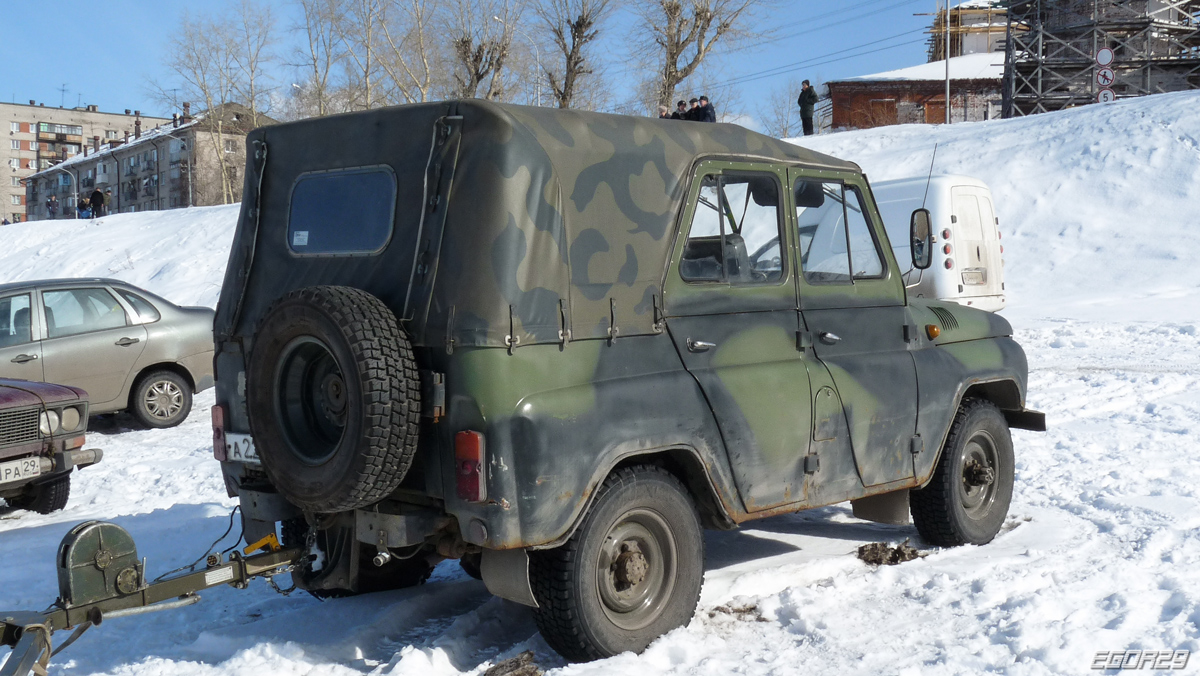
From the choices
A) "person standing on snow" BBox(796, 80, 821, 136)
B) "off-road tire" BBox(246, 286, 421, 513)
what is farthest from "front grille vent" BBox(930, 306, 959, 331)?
"person standing on snow" BBox(796, 80, 821, 136)

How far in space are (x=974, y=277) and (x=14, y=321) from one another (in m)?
10.8

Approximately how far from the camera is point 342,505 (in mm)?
4059

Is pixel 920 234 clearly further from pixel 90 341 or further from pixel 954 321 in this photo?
pixel 90 341

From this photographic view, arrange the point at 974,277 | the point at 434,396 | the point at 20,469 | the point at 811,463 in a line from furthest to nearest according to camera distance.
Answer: the point at 974,277 < the point at 20,469 < the point at 811,463 < the point at 434,396

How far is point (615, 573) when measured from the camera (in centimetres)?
445

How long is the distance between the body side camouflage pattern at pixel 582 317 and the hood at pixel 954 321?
0.32 meters

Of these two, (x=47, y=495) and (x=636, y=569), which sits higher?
(x=636, y=569)

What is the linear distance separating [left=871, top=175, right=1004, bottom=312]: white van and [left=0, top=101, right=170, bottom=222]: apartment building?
13379 cm

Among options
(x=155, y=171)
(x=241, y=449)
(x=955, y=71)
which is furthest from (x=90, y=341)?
(x=155, y=171)

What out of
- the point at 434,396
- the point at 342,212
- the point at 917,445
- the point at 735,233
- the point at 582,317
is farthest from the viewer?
the point at 917,445

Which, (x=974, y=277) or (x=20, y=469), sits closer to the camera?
(x=20, y=469)

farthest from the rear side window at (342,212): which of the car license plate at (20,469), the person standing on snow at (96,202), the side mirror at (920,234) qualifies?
the person standing on snow at (96,202)

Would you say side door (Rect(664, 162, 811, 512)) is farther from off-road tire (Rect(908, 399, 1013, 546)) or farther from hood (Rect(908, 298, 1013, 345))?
off-road tire (Rect(908, 399, 1013, 546))

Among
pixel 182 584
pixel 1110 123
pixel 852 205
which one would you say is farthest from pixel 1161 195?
pixel 182 584
